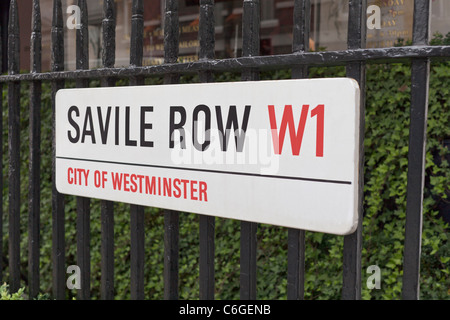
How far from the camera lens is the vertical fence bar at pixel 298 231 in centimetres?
185

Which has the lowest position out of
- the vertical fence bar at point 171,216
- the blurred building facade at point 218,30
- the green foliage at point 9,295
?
the green foliage at point 9,295

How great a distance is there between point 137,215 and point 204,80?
0.72 meters

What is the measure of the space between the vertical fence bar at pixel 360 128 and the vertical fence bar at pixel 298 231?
166 millimetres

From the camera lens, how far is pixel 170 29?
7.14 ft

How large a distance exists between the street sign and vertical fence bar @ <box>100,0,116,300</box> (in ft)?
0.35

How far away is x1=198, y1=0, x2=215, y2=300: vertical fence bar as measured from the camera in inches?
82.0

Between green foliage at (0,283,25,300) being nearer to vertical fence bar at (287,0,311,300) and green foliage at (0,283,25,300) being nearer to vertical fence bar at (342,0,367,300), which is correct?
vertical fence bar at (287,0,311,300)

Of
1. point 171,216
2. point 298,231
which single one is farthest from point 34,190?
point 298,231

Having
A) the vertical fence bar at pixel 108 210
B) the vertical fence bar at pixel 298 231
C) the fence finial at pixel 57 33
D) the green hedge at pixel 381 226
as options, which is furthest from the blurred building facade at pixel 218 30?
the vertical fence bar at pixel 298 231

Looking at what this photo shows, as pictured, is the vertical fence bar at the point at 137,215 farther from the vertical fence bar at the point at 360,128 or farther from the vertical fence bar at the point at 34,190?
the vertical fence bar at the point at 360,128

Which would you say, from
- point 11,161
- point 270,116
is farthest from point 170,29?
point 11,161

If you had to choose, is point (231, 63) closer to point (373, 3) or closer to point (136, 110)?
point (136, 110)
